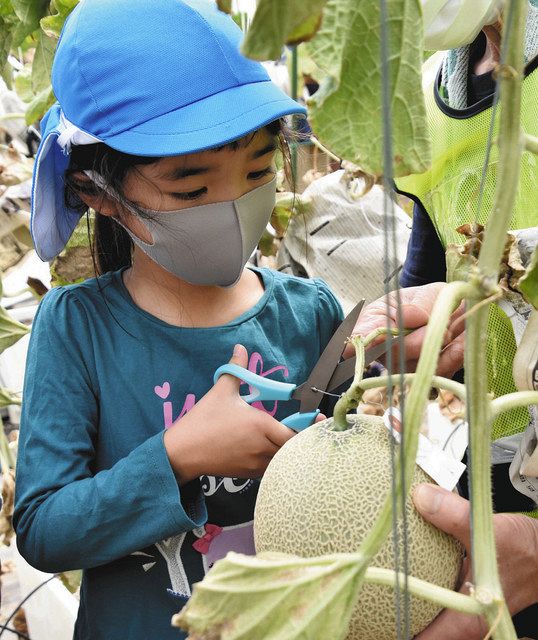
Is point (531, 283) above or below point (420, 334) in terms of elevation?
above

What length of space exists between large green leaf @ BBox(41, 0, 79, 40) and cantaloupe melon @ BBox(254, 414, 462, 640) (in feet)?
3.34

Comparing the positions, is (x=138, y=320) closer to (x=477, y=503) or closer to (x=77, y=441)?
(x=77, y=441)

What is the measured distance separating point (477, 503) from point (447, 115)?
851 mm

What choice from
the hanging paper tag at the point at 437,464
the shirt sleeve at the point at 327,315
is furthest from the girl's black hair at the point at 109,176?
the hanging paper tag at the point at 437,464

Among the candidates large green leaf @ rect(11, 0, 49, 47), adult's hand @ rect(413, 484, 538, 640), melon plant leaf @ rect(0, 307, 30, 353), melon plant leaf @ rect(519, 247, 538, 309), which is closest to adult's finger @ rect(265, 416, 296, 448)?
adult's hand @ rect(413, 484, 538, 640)

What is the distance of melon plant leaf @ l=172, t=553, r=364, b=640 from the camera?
487 mm

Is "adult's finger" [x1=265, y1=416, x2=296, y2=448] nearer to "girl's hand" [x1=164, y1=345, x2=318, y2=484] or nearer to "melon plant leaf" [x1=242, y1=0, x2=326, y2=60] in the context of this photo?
Result: "girl's hand" [x1=164, y1=345, x2=318, y2=484]

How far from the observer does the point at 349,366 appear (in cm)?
91

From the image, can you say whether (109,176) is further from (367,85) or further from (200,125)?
(367,85)

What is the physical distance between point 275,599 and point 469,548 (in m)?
0.32

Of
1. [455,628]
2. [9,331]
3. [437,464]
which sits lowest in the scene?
[9,331]

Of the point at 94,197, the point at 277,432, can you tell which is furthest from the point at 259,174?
the point at 277,432

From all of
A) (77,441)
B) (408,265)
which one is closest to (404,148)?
(77,441)

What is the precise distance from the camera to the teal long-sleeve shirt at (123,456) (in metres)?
0.97
